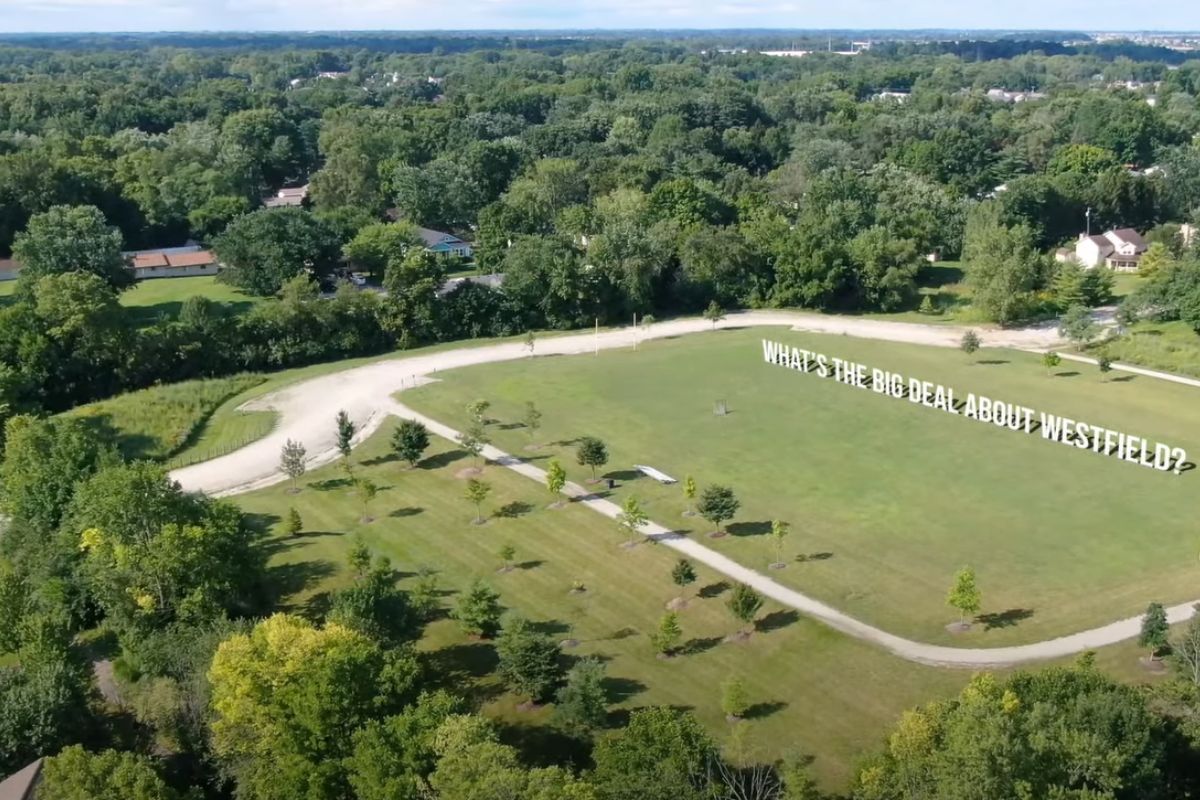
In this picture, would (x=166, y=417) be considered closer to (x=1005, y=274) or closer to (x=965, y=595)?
(x=965, y=595)

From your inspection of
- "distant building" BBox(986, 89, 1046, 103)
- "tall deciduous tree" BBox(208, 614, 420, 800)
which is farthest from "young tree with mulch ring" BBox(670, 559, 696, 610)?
"distant building" BBox(986, 89, 1046, 103)

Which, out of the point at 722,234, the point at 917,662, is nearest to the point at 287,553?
the point at 917,662

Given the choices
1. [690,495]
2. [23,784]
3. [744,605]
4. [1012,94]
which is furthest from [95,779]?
[1012,94]

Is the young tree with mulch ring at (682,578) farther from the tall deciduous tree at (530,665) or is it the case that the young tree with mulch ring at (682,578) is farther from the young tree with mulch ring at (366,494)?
the young tree with mulch ring at (366,494)

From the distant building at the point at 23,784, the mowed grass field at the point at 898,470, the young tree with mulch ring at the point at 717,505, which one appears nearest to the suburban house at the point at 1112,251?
the mowed grass field at the point at 898,470

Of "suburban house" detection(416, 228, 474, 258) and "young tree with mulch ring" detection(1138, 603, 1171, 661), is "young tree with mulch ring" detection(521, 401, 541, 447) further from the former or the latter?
"suburban house" detection(416, 228, 474, 258)

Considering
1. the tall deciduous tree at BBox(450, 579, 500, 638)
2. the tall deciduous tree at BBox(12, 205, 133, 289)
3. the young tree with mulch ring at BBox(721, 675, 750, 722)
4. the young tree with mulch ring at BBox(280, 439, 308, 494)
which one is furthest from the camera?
the tall deciduous tree at BBox(12, 205, 133, 289)

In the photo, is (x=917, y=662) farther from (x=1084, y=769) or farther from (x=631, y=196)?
(x=631, y=196)
